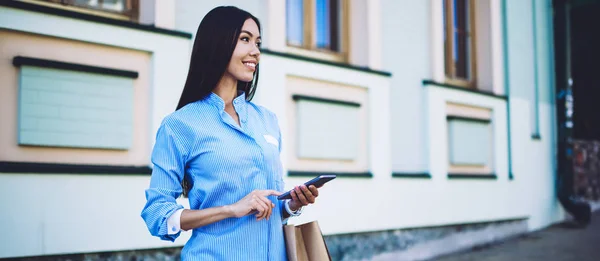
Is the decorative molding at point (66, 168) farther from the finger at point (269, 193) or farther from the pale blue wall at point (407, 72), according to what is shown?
the pale blue wall at point (407, 72)

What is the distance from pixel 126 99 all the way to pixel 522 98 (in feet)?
19.6

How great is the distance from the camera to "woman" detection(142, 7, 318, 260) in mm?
1763

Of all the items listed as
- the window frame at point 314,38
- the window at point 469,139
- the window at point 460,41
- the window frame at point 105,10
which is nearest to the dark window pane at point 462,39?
the window at point 460,41

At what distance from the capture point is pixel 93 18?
4059 mm

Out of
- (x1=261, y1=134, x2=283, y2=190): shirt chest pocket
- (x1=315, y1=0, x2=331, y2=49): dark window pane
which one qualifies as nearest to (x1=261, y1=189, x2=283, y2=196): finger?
(x1=261, y1=134, x2=283, y2=190): shirt chest pocket

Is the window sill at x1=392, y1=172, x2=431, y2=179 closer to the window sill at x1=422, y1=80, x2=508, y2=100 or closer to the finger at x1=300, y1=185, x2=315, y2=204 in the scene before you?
the window sill at x1=422, y1=80, x2=508, y2=100

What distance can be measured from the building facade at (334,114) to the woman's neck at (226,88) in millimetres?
2195

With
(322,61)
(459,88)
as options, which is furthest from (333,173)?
(459,88)

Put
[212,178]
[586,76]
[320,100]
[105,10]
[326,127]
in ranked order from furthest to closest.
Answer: [586,76], [326,127], [320,100], [105,10], [212,178]

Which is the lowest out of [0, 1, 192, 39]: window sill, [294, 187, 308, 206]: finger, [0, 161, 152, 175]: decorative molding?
[294, 187, 308, 206]: finger

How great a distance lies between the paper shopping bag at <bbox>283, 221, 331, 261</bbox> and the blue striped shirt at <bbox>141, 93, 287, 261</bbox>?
0.04 m

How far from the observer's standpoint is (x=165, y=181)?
1776 mm

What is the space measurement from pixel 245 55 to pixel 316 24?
4.22m

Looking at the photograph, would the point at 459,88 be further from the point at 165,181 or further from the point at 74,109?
the point at 165,181
